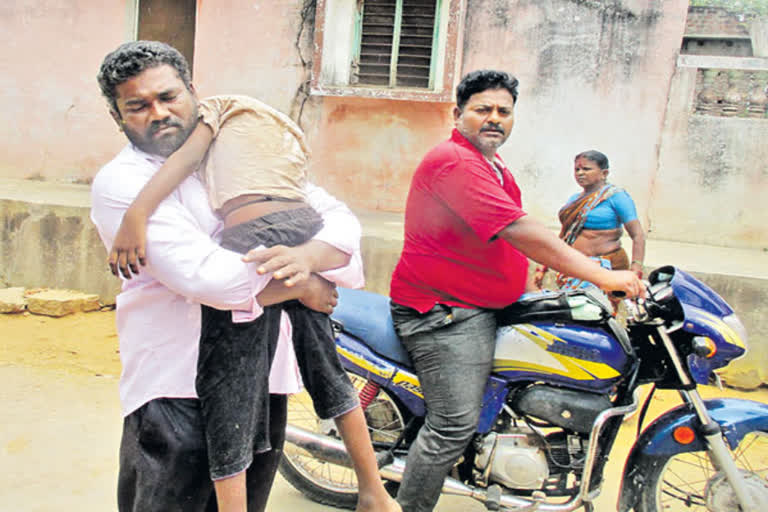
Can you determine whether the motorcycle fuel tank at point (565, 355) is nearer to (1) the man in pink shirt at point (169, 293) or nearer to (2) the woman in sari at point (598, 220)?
(1) the man in pink shirt at point (169, 293)

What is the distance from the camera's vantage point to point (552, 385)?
2.64m

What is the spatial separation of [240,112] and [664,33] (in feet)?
18.6

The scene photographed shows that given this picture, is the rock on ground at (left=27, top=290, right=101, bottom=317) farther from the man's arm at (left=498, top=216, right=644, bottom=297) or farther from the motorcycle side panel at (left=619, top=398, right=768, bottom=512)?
the motorcycle side panel at (left=619, top=398, right=768, bottom=512)

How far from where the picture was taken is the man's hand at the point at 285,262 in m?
1.51

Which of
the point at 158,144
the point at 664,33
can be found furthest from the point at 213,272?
the point at 664,33

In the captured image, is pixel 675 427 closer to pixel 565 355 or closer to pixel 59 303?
pixel 565 355

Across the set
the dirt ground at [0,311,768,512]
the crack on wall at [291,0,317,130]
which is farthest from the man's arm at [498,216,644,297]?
the crack on wall at [291,0,317,130]

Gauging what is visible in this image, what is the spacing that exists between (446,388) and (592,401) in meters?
0.58

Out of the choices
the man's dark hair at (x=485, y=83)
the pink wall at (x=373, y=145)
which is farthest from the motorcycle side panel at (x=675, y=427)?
the pink wall at (x=373, y=145)

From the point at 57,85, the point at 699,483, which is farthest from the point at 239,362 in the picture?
the point at 57,85

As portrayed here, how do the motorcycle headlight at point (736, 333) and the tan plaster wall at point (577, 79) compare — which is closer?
the motorcycle headlight at point (736, 333)

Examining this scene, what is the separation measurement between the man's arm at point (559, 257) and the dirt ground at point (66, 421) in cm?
139

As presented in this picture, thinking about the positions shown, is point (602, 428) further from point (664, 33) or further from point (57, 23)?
point (57, 23)

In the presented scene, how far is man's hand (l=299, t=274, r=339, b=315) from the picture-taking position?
1.66m
